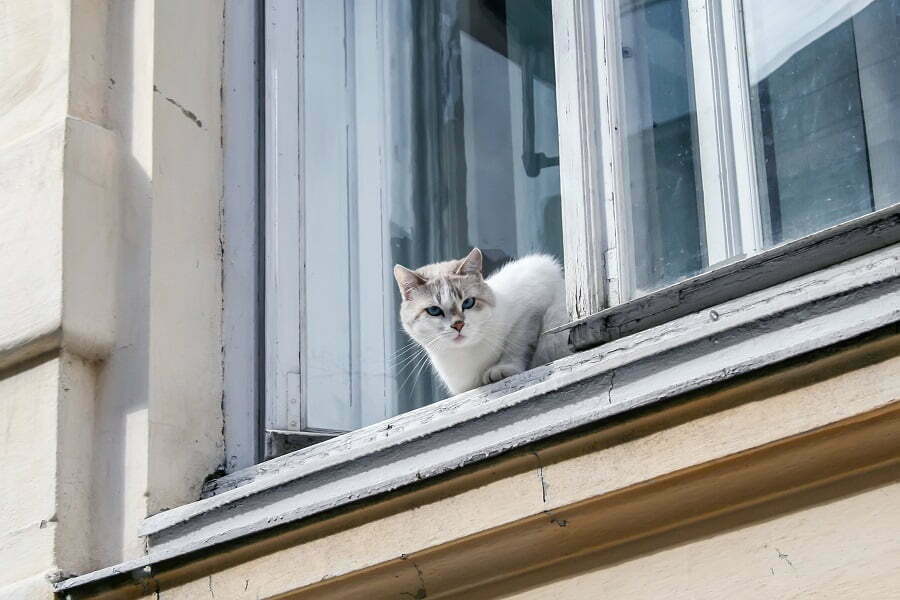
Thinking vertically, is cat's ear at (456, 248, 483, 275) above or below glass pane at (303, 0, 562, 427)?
below

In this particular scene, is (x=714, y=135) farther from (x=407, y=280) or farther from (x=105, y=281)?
(x=105, y=281)

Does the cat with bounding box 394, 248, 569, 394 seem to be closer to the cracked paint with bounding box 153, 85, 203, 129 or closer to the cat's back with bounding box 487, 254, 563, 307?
the cat's back with bounding box 487, 254, 563, 307

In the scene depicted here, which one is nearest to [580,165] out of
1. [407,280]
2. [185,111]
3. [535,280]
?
[535,280]

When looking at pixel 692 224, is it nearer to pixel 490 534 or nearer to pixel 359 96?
pixel 490 534

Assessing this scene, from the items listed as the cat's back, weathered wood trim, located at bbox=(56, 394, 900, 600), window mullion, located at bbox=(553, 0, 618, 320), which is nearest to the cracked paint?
the cat's back

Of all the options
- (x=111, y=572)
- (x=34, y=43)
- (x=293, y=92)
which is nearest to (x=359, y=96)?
(x=293, y=92)

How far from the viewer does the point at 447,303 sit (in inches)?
120

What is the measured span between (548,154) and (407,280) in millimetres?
438

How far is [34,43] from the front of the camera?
3.19 metres

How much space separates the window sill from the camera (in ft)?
6.32

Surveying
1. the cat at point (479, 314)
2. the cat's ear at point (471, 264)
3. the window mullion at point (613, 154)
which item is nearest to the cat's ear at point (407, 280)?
the cat at point (479, 314)

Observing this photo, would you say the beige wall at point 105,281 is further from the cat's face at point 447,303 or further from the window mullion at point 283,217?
the cat's face at point 447,303

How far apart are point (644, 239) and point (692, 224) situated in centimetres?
10

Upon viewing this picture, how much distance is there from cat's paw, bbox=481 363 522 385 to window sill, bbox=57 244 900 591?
196 millimetres
